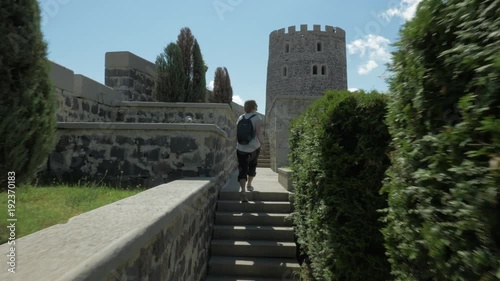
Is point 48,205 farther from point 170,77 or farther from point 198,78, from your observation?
point 198,78

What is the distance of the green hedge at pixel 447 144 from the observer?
4.01 feet

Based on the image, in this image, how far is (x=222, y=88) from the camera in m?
16.8

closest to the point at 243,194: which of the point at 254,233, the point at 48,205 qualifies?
the point at 254,233

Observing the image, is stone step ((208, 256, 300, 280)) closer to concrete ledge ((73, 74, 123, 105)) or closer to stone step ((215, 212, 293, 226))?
stone step ((215, 212, 293, 226))

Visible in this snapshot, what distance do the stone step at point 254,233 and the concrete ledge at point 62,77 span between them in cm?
427

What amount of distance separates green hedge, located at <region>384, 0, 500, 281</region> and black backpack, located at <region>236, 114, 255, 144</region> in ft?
13.5

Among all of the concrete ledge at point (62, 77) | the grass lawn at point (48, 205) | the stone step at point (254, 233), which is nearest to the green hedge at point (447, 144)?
the grass lawn at point (48, 205)

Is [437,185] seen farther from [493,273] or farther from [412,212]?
[493,273]

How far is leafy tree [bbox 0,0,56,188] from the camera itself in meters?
2.93

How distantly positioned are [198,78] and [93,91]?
3.96 m

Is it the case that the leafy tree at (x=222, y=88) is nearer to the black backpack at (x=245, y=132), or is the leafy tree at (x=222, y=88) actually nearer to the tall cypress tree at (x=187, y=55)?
the tall cypress tree at (x=187, y=55)

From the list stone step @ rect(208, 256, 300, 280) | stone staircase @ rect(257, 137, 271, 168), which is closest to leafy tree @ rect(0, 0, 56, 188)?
stone step @ rect(208, 256, 300, 280)

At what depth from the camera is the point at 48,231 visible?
1973 mm

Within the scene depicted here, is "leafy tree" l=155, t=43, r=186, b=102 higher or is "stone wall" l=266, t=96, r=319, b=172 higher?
"leafy tree" l=155, t=43, r=186, b=102
